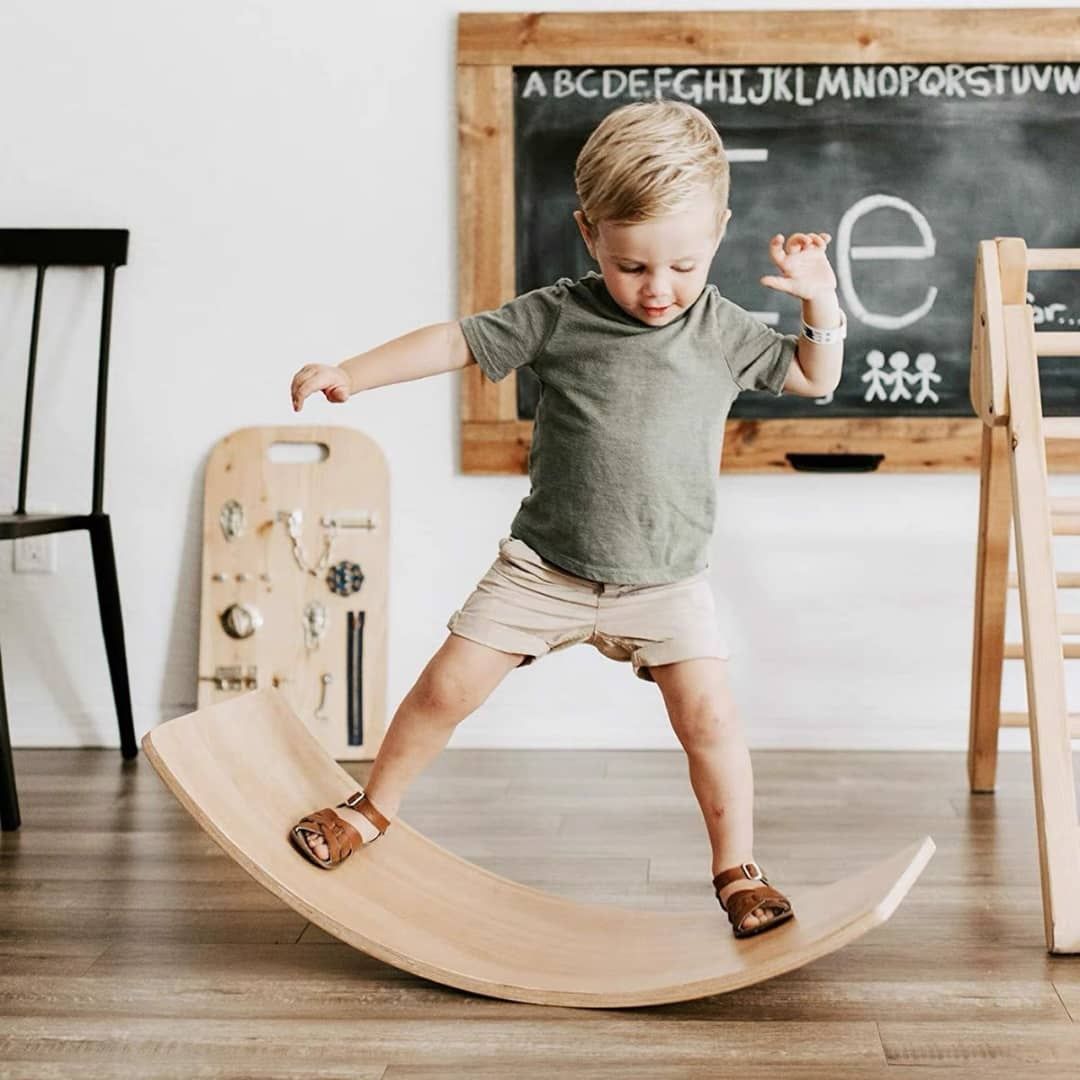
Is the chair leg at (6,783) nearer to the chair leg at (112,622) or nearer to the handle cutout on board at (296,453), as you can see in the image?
the chair leg at (112,622)

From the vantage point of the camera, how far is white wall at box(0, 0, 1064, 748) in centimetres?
280

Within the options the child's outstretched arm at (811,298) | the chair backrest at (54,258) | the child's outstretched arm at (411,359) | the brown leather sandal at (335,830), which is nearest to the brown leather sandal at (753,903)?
the brown leather sandal at (335,830)

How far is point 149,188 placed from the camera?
2.84 metres

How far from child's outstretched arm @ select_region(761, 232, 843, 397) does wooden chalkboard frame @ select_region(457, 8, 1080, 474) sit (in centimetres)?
112

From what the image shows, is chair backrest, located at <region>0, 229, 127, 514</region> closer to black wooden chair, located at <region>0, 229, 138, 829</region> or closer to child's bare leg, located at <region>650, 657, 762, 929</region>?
black wooden chair, located at <region>0, 229, 138, 829</region>

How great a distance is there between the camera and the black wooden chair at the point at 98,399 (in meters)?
2.67

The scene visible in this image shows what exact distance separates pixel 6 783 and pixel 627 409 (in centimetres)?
113

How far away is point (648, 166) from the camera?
149 centimetres

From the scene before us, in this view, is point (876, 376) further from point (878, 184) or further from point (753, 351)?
point (753, 351)

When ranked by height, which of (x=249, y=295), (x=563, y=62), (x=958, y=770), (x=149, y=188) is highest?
(x=563, y=62)

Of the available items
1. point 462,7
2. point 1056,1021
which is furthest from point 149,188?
point 1056,1021

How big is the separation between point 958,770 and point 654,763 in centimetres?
55

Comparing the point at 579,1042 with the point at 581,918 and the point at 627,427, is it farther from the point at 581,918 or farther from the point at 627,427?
the point at 627,427

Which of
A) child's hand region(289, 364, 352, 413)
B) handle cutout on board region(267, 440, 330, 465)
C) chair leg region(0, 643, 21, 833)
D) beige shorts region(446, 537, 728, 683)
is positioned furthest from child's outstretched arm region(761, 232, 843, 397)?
handle cutout on board region(267, 440, 330, 465)
